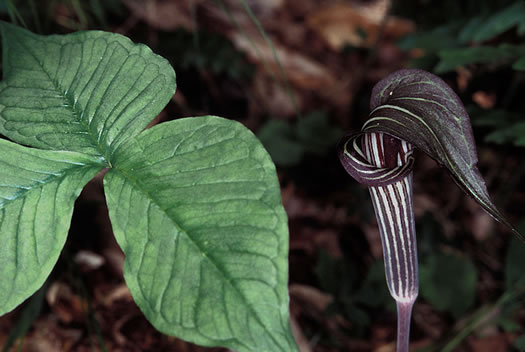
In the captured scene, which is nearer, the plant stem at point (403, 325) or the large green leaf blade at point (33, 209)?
the large green leaf blade at point (33, 209)

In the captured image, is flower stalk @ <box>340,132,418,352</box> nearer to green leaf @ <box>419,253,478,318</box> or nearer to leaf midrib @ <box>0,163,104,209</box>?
leaf midrib @ <box>0,163,104,209</box>

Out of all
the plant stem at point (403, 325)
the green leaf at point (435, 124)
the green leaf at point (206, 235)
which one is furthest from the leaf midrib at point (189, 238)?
the plant stem at point (403, 325)

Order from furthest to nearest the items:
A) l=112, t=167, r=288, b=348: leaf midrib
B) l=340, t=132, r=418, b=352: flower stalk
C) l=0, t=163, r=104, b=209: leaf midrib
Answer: l=340, t=132, r=418, b=352: flower stalk, l=0, t=163, r=104, b=209: leaf midrib, l=112, t=167, r=288, b=348: leaf midrib

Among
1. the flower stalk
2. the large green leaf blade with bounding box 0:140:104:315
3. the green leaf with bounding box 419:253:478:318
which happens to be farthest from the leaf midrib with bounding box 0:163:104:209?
the green leaf with bounding box 419:253:478:318

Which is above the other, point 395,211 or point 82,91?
point 82,91

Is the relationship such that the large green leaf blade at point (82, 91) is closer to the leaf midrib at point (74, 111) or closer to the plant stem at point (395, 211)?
the leaf midrib at point (74, 111)

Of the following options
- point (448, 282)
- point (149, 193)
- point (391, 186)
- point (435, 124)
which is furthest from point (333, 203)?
point (149, 193)

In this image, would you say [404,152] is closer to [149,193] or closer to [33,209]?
[149,193]
